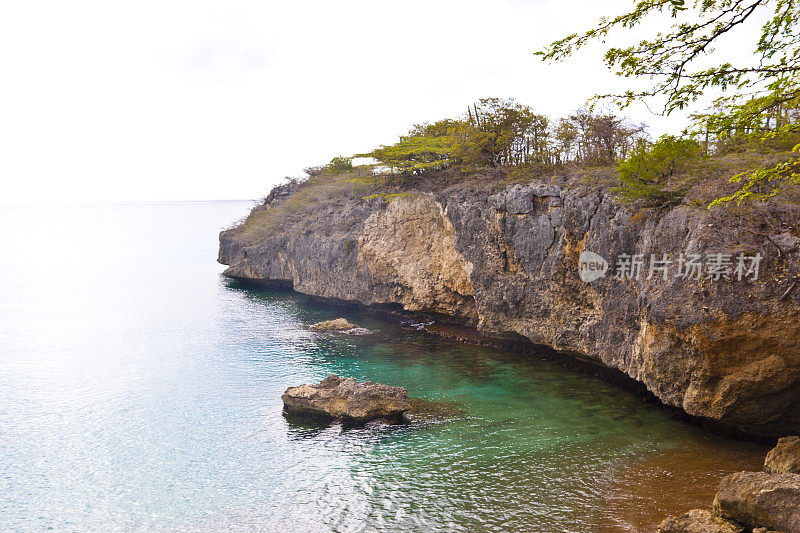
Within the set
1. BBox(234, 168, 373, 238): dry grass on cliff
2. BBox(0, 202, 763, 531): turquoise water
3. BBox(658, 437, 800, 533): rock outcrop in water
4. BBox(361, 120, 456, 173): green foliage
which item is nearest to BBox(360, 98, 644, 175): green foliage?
BBox(361, 120, 456, 173): green foliage

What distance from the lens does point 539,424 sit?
16.6 meters

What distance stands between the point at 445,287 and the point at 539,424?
13.1 m

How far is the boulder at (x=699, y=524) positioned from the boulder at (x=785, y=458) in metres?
2.66

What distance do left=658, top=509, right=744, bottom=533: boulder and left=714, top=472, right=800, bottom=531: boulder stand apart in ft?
0.87

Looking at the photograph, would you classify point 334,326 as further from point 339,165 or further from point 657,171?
point 339,165

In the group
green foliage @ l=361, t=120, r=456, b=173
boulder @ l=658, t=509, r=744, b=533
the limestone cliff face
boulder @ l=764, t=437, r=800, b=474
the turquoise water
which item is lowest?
the turquoise water

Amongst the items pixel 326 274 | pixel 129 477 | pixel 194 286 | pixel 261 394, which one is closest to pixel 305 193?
pixel 326 274

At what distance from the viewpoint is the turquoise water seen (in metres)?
12.1

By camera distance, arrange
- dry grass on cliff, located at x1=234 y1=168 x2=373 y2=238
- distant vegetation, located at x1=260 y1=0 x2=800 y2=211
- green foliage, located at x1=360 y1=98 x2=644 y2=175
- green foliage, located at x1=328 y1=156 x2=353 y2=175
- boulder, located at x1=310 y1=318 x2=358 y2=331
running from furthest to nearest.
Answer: green foliage, located at x1=328 y1=156 x2=353 y2=175, dry grass on cliff, located at x1=234 y1=168 x2=373 y2=238, boulder, located at x1=310 y1=318 x2=358 y2=331, green foliage, located at x1=360 y1=98 x2=644 y2=175, distant vegetation, located at x1=260 y1=0 x2=800 y2=211

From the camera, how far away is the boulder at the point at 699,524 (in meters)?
9.55

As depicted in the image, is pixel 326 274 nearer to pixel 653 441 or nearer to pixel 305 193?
pixel 305 193

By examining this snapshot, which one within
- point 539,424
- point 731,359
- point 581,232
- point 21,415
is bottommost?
point 21,415

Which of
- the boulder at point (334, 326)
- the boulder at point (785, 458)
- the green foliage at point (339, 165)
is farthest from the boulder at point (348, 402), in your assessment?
the green foliage at point (339, 165)

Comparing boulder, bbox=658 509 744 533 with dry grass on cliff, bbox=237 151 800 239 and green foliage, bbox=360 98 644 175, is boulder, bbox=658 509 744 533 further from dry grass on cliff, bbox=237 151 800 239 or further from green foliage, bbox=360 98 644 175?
green foliage, bbox=360 98 644 175
